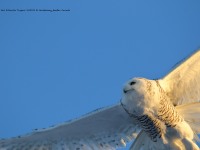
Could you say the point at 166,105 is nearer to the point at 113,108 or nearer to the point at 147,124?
the point at 147,124

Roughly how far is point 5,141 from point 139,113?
1.17 metres

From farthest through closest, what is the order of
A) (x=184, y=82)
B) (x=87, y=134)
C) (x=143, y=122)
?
(x=87, y=134) → (x=184, y=82) → (x=143, y=122)

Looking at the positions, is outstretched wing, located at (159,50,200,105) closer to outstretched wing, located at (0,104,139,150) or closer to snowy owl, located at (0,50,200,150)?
snowy owl, located at (0,50,200,150)

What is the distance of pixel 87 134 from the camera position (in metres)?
5.44

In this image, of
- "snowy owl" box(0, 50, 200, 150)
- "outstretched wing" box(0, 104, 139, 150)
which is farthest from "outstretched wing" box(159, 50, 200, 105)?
"outstretched wing" box(0, 104, 139, 150)

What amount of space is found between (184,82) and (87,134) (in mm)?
972

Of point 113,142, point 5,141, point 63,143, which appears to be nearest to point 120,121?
point 113,142

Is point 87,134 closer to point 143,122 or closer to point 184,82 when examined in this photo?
point 143,122

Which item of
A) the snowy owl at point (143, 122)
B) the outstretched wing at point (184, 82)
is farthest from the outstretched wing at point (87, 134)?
the outstretched wing at point (184, 82)

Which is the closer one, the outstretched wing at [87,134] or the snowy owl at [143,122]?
the snowy owl at [143,122]

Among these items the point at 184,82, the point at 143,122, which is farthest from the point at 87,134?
the point at 184,82

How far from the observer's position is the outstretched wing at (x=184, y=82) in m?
5.19

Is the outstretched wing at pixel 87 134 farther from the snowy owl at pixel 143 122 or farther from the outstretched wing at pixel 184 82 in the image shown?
the outstretched wing at pixel 184 82

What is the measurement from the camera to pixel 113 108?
17.0 ft
